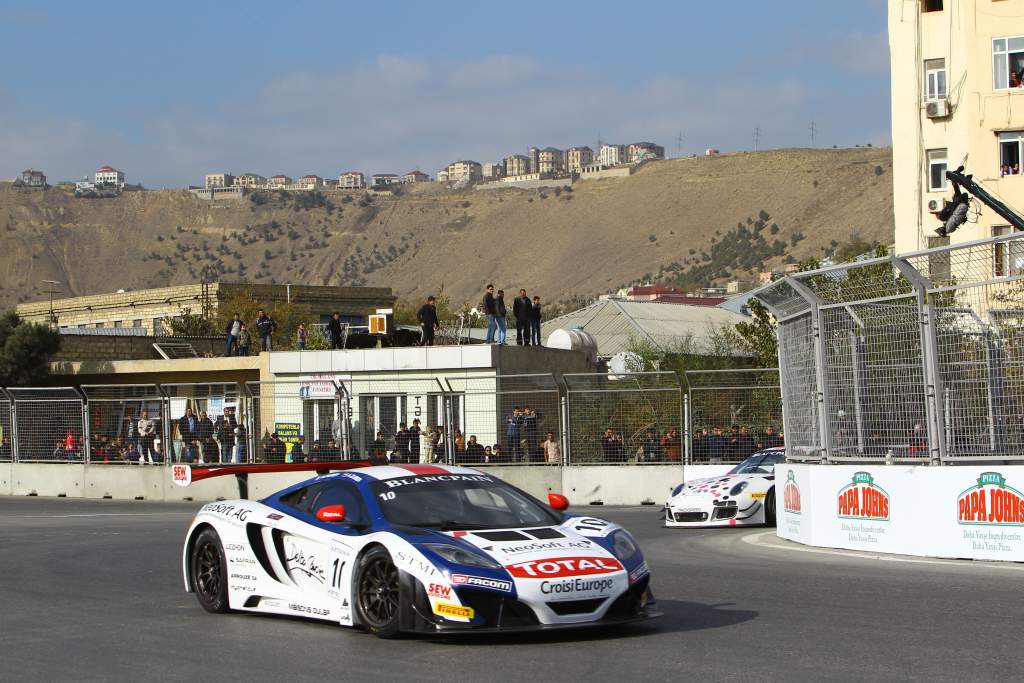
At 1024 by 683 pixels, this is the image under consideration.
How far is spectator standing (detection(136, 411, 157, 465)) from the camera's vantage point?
100.0ft

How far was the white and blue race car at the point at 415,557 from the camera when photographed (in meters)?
8.73

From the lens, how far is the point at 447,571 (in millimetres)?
8773

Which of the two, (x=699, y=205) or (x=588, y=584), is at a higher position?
(x=699, y=205)

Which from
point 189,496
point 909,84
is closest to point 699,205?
point 909,84

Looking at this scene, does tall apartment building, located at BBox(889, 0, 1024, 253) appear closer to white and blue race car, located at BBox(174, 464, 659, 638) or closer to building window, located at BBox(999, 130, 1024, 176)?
building window, located at BBox(999, 130, 1024, 176)

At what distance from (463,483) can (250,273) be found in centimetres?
16136

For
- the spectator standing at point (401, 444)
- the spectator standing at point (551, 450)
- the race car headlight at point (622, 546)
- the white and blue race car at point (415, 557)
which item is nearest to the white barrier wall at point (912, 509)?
the white and blue race car at point (415, 557)

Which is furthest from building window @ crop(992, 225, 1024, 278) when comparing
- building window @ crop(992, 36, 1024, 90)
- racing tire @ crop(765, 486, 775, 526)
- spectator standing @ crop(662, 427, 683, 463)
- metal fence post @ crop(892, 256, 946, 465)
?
building window @ crop(992, 36, 1024, 90)

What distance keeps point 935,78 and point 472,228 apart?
431 ft

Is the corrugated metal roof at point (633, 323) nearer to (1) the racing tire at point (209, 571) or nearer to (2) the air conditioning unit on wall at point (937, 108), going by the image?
(2) the air conditioning unit on wall at point (937, 108)

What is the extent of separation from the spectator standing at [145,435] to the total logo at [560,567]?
2296 cm

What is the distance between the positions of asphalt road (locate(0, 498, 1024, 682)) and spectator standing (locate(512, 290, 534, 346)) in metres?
20.2

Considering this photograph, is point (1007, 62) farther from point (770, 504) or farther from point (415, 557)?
point (415, 557)

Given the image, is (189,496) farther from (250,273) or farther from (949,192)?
(250,273)
